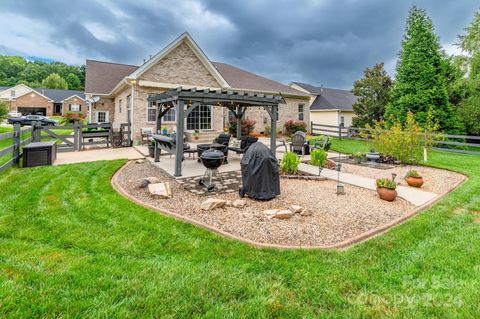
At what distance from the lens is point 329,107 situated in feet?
84.8

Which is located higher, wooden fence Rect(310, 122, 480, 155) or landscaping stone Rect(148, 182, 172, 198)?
wooden fence Rect(310, 122, 480, 155)

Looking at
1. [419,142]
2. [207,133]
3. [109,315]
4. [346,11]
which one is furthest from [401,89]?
[109,315]

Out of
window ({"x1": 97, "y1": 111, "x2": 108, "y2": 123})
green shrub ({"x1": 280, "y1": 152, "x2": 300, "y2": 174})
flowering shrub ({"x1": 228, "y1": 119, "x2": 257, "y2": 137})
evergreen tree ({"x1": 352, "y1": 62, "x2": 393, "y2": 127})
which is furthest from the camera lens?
evergreen tree ({"x1": 352, "y1": 62, "x2": 393, "y2": 127})

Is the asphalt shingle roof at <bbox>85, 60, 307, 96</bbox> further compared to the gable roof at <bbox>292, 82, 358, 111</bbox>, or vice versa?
the gable roof at <bbox>292, 82, 358, 111</bbox>

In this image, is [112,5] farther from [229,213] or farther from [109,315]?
[109,315]

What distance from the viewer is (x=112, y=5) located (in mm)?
14273

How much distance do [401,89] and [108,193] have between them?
19.0m

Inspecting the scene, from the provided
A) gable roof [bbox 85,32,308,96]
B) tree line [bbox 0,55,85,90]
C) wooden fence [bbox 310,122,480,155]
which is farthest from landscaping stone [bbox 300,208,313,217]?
tree line [bbox 0,55,85,90]

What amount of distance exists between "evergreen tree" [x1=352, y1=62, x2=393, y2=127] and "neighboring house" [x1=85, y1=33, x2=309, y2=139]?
4.41 meters

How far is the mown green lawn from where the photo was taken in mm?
2217

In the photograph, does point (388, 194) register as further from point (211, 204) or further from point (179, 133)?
point (179, 133)

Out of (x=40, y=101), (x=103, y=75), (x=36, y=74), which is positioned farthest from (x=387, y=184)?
(x=36, y=74)

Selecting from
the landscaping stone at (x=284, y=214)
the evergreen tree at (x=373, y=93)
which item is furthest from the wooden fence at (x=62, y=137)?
the evergreen tree at (x=373, y=93)

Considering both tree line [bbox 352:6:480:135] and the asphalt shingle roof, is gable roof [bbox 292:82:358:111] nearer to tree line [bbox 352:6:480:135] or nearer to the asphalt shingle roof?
the asphalt shingle roof
